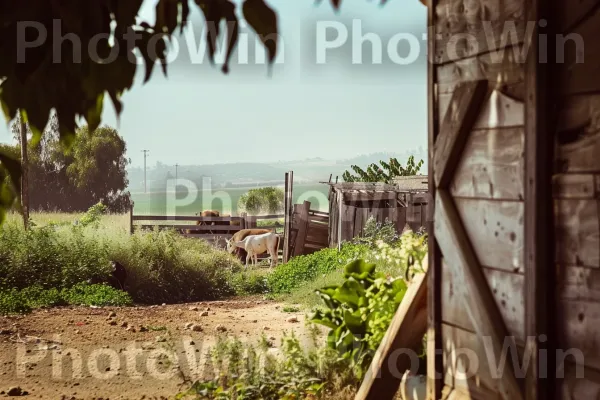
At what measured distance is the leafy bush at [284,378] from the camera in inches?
185

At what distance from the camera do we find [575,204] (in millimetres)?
2779

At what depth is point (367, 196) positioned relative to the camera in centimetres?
1527

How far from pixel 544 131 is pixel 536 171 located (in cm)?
18

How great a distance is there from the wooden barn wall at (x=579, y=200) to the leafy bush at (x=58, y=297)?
6.84 metres

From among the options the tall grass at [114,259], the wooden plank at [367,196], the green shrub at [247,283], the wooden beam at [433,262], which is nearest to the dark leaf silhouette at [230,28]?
the wooden beam at [433,262]

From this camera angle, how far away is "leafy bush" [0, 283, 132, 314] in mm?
8080

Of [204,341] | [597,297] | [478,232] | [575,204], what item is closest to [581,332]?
[597,297]

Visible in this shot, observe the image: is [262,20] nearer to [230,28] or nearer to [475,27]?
[230,28]

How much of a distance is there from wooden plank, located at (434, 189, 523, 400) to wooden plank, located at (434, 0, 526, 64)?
2.55 feet

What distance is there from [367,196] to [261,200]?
1296 centimetres

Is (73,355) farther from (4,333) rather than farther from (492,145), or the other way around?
(492,145)

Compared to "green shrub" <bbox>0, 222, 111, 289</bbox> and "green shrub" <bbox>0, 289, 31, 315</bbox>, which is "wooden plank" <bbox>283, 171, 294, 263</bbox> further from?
"green shrub" <bbox>0, 289, 31, 315</bbox>

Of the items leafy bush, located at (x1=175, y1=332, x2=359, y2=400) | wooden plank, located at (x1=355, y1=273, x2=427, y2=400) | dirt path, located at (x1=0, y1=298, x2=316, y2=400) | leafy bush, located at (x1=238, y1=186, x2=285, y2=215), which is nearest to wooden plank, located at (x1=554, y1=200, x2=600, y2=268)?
wooden plank, located at (x1=355, y1=273, x2=427, y2=400)

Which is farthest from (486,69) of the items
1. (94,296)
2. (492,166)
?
(94,296)
